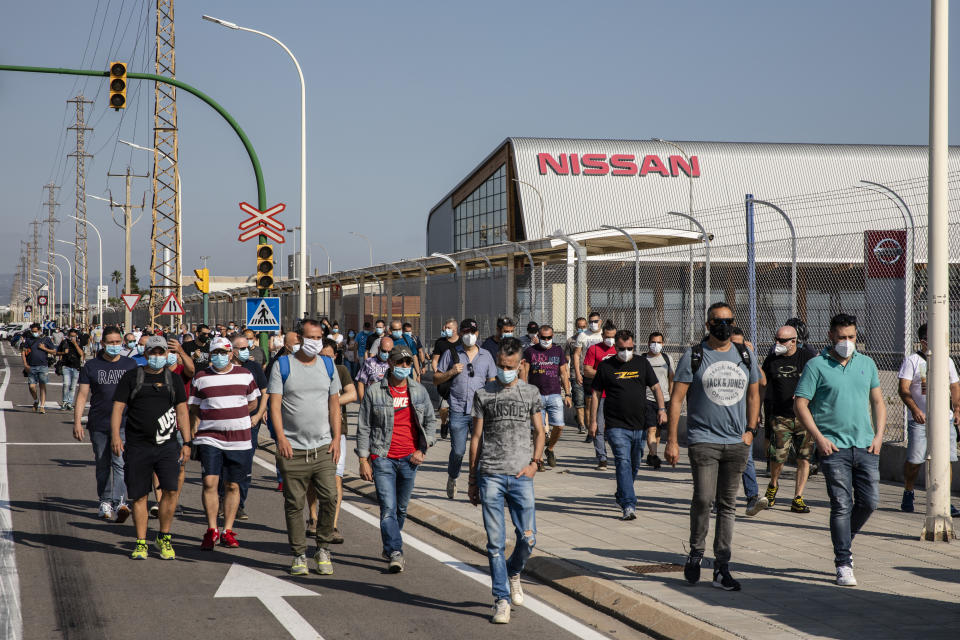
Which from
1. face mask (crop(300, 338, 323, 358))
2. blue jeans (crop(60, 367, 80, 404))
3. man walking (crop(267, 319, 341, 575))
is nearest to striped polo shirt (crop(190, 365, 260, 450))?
man walking (crop(267, 319, 341, 575))

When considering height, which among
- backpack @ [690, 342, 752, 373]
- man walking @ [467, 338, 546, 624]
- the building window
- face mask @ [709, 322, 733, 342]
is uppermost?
the building window

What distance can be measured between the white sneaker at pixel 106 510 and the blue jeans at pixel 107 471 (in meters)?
0.03

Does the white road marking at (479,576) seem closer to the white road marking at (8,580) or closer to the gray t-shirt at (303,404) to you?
the gray t-shirt at (303,404)

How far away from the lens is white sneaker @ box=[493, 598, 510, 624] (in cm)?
666

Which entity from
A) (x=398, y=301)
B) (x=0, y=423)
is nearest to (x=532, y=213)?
(x=398, y=301)

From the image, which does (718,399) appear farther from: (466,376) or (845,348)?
(466,376)

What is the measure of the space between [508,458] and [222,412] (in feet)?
10.5

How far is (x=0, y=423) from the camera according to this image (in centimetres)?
2130

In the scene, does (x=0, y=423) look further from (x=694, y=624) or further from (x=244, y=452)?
(x=694, y=624)

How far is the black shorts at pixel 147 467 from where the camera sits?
28.9 feet

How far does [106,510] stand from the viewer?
417 inches

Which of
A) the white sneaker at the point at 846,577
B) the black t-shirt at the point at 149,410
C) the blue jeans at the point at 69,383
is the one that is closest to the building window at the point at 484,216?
the blue jeans at the point at 69,383

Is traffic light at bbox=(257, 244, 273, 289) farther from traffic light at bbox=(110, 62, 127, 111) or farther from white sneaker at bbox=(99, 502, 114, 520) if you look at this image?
white sneaker at bbox=(99, 502, 114, 520)

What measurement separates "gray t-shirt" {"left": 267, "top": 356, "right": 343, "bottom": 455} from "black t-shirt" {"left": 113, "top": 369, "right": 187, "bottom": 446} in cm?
124
